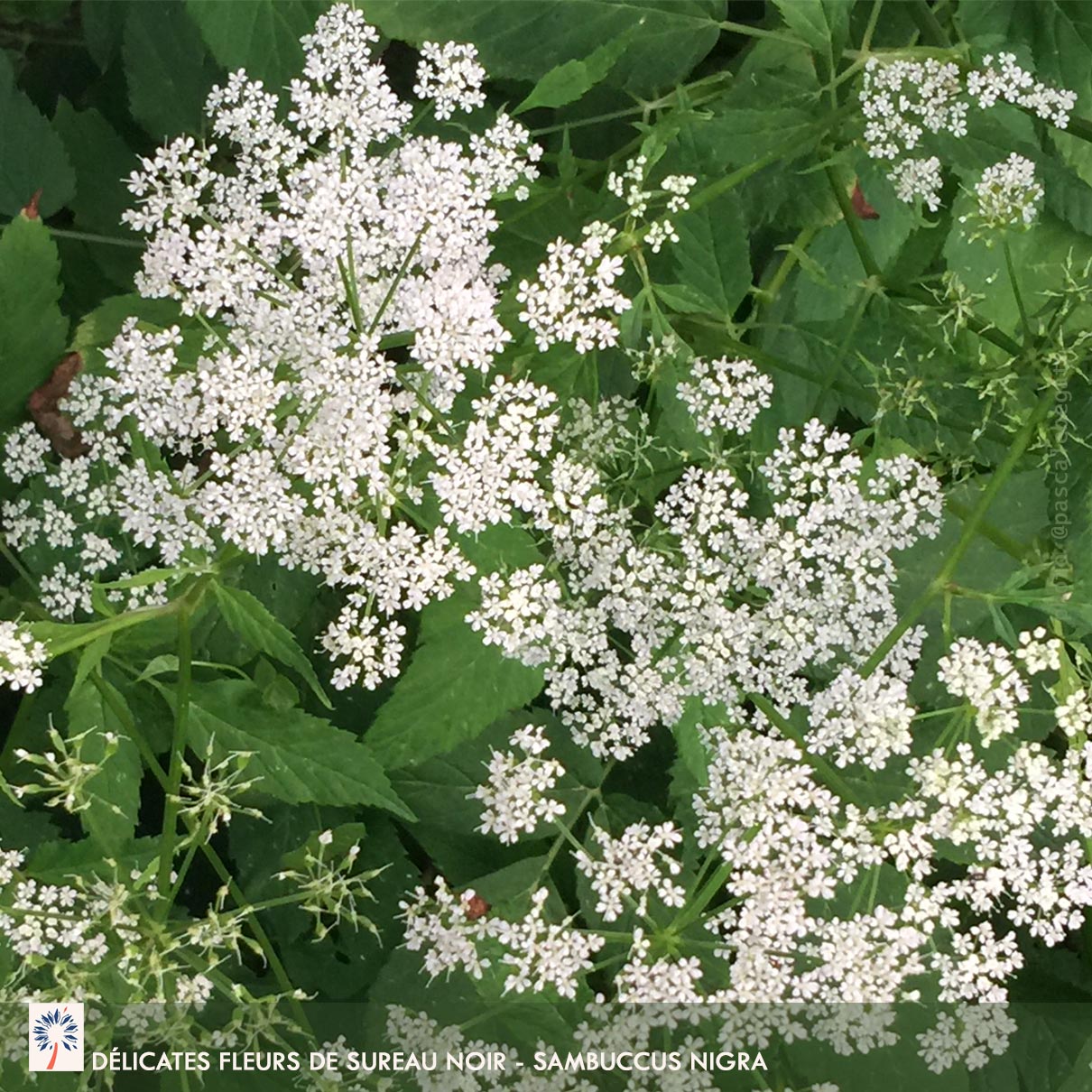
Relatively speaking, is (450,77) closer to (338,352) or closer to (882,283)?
(338,352)

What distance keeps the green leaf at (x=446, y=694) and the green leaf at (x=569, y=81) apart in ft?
3.94

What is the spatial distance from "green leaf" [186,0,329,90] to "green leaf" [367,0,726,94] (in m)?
0.32

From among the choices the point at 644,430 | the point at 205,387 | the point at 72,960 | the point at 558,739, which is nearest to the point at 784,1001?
the point at 558,739

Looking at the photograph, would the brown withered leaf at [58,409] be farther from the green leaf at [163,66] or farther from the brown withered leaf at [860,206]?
the brown withered leaf at [860,206]

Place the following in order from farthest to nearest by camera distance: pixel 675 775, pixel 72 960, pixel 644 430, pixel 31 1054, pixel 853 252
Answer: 1. pixel 853 252
2. pixel 675 775
3. pixel 644 430
4. pixel 31 1054
5. pixel 72 960

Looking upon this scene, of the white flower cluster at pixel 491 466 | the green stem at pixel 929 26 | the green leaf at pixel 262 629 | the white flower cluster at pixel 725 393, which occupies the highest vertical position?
the green stem at pixel 929 26

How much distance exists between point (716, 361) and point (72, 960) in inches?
73.9

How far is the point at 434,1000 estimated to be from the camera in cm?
309

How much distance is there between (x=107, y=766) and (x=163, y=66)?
207 cm

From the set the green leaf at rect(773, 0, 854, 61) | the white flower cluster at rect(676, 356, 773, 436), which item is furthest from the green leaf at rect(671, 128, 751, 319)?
the green leaf at rect(773, 0, 854, 61)

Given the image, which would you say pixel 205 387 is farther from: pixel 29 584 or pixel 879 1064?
pixel 879 1064

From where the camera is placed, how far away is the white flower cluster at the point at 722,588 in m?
2.61

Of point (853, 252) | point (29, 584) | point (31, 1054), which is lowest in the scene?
point (31, 1054)

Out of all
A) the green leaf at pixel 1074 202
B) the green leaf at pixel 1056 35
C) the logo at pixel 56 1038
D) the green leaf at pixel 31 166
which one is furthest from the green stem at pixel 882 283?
the logo at pixel 56 1038
